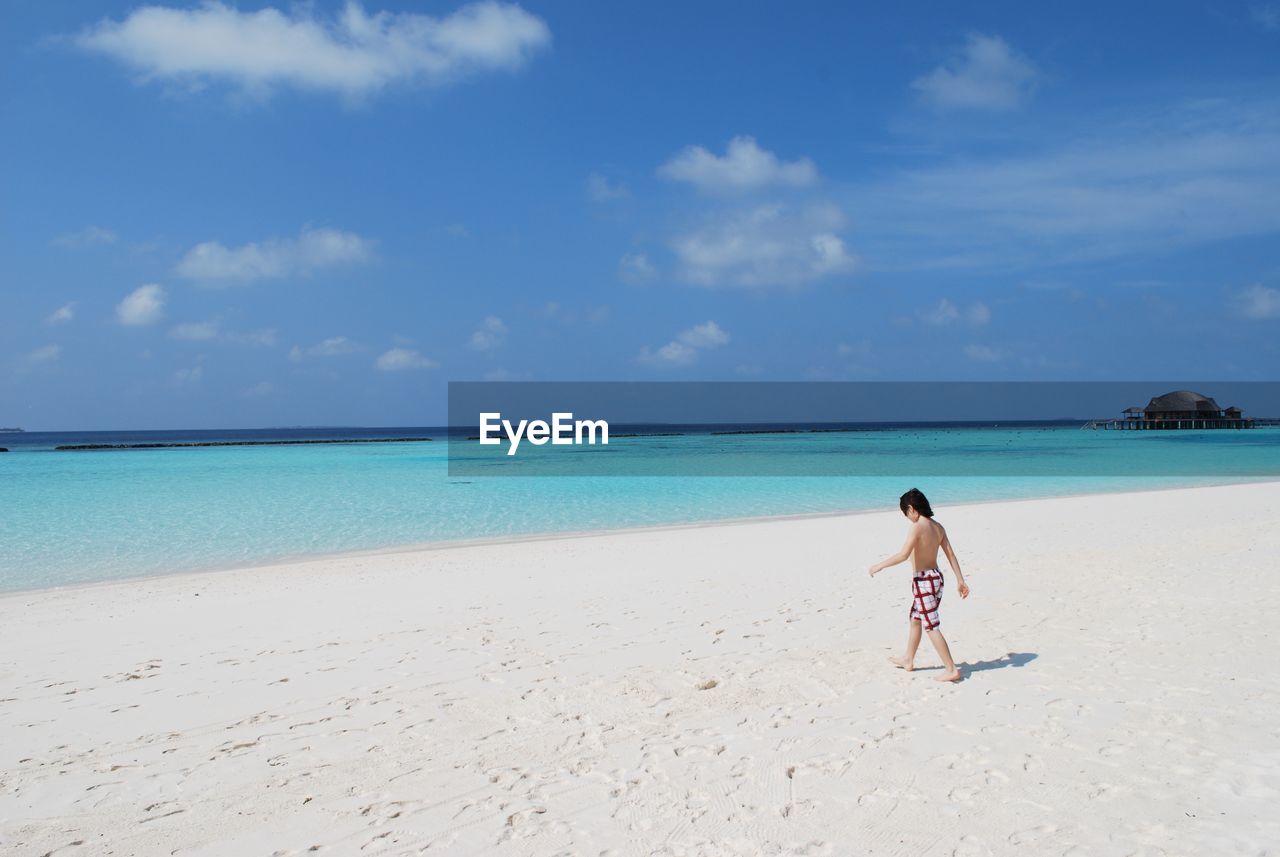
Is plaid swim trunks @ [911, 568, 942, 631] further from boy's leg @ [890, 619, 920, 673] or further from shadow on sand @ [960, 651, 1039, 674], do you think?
shadow on sand @ [960, 651, 1039, 674]

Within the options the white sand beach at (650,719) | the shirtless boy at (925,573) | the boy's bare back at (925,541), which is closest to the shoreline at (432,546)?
the white sand beach at (650,719)

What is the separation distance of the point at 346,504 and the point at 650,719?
19887mm

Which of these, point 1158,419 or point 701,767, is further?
point 1158,419

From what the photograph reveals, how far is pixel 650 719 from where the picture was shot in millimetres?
5199

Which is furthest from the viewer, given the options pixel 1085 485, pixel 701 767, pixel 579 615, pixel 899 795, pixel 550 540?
pixel 1085 485

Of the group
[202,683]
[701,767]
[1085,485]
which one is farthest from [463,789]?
[1085,485]

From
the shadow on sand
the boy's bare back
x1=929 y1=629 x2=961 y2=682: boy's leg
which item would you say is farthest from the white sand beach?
the boy's bare back

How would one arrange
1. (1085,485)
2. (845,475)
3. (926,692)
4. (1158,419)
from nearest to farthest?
(926,692)
(1085,485)
(845,475)
(1158,419)

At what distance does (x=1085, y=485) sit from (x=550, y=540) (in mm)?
21444

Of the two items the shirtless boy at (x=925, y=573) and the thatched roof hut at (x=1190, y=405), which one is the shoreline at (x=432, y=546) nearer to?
A: the shirtless boy at (x=925, y=573)

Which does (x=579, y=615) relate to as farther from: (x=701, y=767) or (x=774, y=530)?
(x=774, y=530)

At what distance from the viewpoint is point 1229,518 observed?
52.0 feet

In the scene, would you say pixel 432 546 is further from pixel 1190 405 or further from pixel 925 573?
pixel 1190 405

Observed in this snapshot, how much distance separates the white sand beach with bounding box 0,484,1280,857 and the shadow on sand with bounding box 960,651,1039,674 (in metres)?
0.03
